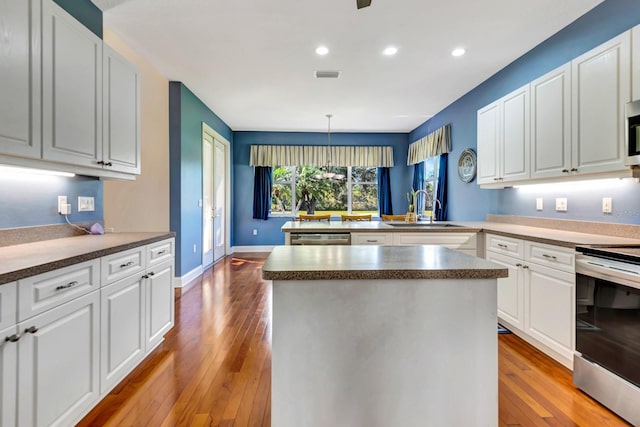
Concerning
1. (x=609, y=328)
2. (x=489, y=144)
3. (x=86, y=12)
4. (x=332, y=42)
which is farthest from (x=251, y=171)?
(x=609, y=328)

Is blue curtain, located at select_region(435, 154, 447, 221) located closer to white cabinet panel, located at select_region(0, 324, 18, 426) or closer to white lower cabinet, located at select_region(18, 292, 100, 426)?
white lower cabinet, located at select_region(18, 292, 100, 426)

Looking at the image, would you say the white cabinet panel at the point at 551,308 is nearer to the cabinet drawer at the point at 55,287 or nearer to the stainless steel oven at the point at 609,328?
the stainless steel oven at the point at 609,328

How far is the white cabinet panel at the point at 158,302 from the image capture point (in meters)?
2.22

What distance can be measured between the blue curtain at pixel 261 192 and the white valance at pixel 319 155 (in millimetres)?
182

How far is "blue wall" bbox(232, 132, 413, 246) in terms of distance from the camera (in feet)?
23.1

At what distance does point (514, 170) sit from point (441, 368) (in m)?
2.40

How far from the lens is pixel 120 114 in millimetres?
2365

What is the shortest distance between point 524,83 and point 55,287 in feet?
13.7

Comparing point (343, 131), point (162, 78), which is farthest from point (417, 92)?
point (162, 78)

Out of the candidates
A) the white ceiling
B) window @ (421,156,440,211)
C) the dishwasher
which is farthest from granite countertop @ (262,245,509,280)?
window @ (421,156,440,211)

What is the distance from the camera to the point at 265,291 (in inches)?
160

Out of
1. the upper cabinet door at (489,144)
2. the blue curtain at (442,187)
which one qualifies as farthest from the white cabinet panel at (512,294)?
the blue curtain at (442,187)

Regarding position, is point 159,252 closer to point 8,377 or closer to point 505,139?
point 8,377

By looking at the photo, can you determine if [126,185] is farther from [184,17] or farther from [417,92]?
[417,92]
